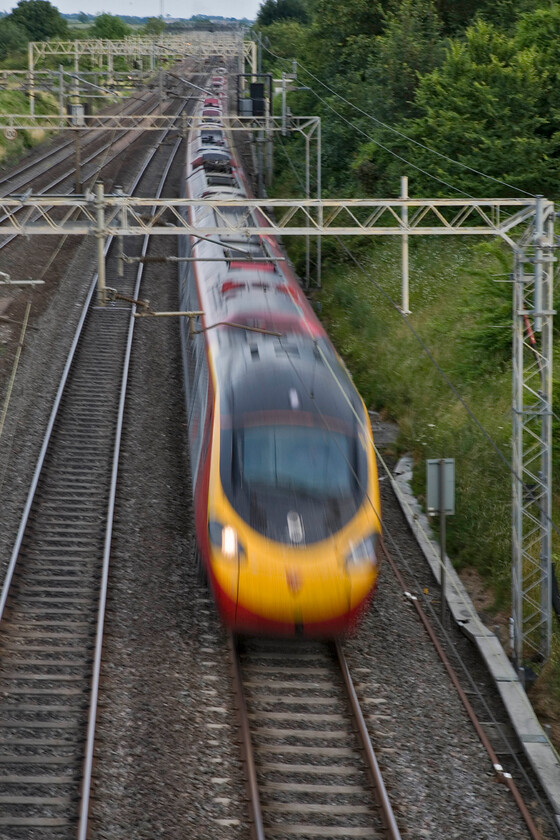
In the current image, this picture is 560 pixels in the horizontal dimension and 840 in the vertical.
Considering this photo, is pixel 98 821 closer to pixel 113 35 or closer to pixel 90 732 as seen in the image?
pixel 90 732

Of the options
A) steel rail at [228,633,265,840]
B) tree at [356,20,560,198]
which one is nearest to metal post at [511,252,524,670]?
steel rail at [228,633,265,840]

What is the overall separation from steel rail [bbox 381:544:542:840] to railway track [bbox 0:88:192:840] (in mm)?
3932

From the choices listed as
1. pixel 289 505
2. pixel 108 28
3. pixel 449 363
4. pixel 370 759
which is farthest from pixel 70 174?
pixel 108 28

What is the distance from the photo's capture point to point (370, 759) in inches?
365

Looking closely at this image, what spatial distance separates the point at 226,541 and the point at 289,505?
766 mm

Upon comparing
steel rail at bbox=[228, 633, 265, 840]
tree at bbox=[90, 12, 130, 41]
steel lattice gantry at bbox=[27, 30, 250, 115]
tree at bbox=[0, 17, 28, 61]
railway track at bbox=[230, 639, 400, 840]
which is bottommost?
railway track at bbox=[230, 639, 400, 840]

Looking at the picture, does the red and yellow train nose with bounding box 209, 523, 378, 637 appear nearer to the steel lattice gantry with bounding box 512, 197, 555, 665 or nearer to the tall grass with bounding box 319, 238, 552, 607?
the steel lattice gantry with bounding box 512, 197, 555, 665

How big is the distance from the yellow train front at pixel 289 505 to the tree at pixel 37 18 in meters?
89.7

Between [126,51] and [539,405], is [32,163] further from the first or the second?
[539,405]

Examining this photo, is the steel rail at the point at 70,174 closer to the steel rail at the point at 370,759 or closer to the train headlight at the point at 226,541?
the train headlight at the point at 226,541

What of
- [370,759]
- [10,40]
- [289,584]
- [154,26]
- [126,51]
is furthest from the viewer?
[154,26]

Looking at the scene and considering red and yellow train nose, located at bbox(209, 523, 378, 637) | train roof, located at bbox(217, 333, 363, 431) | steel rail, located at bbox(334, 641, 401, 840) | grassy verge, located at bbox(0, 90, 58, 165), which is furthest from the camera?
grassy verge, located at bbox(0, 90, 58, 165)

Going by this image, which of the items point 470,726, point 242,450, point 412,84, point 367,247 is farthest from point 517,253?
point 412,84

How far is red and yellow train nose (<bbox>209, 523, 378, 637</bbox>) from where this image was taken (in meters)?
10.1
